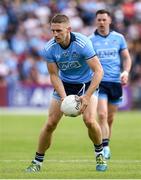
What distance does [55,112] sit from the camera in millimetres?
11703

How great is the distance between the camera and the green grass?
1133 cm

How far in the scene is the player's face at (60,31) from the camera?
11.2m

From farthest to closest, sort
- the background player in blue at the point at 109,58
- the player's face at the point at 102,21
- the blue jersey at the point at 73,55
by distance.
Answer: the background player in blue at the point at 109,58 → the player's face at the point at 102,21 → the blue jersey at the point at 73,55

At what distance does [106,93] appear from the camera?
14.7m

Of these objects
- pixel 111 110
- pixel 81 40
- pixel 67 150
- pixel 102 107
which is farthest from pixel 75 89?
pixel 67 150

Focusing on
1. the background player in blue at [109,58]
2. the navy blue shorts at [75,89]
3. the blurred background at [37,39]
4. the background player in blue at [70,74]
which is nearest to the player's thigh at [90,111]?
the background player in blue at [70,74]

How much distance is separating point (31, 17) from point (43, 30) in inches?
40.4

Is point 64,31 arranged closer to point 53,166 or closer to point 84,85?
point 84,85

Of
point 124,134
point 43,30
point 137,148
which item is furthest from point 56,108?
point 43,30

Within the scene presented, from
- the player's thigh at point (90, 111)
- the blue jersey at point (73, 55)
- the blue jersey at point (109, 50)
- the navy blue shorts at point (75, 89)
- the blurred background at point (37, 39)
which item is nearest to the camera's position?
the blue jersey at point (73, 55)

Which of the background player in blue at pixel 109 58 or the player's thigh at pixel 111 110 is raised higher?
the background player in blue at pixel 109 58

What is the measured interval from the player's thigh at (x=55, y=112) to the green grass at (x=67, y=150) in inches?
29.8

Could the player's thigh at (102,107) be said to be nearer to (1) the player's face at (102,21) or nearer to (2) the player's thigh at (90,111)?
(1) the player's face at (102,21)

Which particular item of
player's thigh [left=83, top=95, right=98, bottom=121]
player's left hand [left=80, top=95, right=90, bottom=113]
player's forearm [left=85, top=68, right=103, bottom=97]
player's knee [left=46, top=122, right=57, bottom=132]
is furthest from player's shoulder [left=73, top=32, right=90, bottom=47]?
player's knee [left=46, top=122, right=57, bottom=132]
